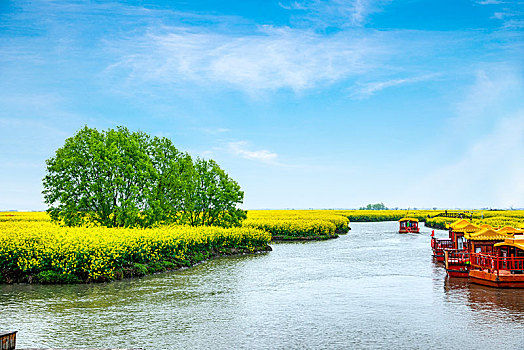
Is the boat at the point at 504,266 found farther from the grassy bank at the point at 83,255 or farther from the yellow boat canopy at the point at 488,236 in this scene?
the grassy bank at the point at 83,255

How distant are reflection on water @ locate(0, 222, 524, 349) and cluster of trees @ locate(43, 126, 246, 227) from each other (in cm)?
1157

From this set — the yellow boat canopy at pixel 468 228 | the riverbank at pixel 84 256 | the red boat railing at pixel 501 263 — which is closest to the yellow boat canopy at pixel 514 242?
the red boat railing at pixel 501 263

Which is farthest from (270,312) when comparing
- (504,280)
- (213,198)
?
(213,198)

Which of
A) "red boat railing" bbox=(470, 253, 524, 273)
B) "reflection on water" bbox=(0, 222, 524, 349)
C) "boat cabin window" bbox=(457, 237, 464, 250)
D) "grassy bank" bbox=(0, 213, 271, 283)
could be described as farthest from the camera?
"boat cabin window" bbox=(457, 237, 464, 250)

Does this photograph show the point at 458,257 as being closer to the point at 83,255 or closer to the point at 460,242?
the point at 460,242

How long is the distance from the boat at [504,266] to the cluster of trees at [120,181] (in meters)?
Answer: 24.2

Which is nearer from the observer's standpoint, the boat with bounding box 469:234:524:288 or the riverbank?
the boat with bounding box 469:234:524:288

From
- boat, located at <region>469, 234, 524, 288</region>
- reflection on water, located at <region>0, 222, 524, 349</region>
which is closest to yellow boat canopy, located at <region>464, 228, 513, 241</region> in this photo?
boat, located at <region>469, 234, 524, 288</region>

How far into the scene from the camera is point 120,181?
113ft

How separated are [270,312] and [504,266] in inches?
495

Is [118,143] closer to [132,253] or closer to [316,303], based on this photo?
[132,253]

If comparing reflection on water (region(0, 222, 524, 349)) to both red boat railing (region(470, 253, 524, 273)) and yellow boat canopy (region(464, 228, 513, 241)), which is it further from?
yellow boat canopy (region(464, 228, 513, 241))

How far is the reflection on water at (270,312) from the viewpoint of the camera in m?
13.7

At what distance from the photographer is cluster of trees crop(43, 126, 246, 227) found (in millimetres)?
35031
